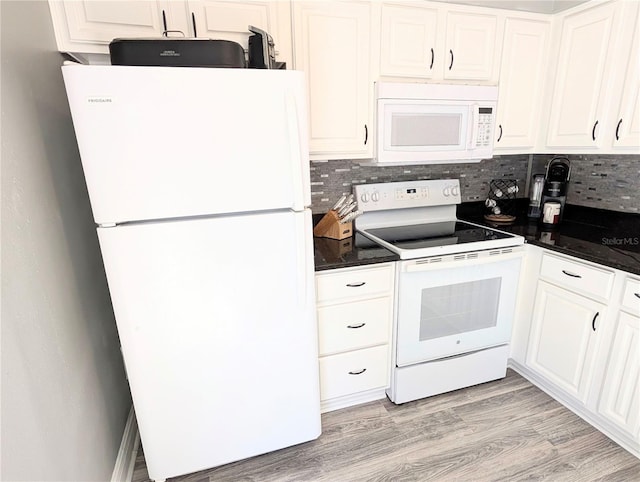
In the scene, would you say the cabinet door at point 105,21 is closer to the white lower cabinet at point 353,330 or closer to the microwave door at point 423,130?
the microwave door at point 423,130

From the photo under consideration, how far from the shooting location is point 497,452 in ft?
5.55

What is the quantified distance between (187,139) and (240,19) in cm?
75

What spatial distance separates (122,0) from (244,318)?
1.39m

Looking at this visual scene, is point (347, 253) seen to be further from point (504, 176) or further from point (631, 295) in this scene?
point (504, 176)

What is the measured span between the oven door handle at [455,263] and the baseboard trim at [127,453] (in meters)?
1.60

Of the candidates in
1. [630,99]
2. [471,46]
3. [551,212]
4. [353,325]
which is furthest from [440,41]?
[353,325]

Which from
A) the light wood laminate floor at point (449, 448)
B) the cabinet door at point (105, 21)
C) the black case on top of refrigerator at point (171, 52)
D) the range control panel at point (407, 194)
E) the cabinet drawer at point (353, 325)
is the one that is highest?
→ the cabinet door at point (105, 21)

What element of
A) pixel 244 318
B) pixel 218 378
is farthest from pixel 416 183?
pixel 218 378

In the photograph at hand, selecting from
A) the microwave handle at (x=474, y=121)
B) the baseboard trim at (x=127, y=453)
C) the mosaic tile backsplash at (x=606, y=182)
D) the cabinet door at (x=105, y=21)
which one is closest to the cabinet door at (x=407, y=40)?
the microwave handle at (x=474, y=121)

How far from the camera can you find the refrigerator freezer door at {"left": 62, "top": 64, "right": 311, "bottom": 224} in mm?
1115

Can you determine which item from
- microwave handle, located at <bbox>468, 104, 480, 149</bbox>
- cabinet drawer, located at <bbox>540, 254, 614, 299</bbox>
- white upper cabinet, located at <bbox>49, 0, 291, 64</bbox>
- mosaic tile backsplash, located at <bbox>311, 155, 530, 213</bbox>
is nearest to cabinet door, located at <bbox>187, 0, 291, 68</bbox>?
white upper cabinet, located at <bbox>49, 0, 291, 64</bbox>

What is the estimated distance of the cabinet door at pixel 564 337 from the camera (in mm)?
1746

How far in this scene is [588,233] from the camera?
2.06 m

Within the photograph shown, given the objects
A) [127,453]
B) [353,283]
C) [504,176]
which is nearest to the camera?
[127,453]
